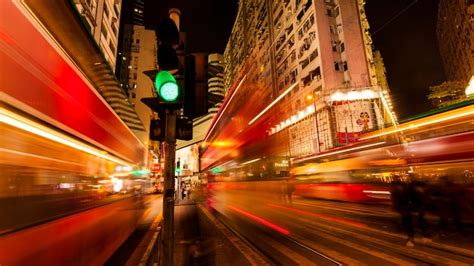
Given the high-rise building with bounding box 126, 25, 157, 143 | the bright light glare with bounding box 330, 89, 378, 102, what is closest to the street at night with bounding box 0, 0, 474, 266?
the bright light glare with bounding box 330, 89, 378, 102

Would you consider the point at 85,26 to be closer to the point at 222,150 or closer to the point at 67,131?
the point at 67,131

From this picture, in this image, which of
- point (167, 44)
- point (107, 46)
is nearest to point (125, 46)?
point (107, 46)

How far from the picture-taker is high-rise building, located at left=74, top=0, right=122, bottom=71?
25891 mm

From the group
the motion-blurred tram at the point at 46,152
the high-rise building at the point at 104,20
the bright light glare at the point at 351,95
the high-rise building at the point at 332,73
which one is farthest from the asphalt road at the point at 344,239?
the bright light glare at the point at 351,95

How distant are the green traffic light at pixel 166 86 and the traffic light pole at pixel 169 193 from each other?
0.75ft

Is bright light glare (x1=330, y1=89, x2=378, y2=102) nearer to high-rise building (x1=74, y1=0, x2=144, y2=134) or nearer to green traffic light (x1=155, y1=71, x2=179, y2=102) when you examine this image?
high-rise building (x1=74, y1=0, x2=144, y2=134)

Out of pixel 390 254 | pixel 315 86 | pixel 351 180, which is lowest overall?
pixel 390 254

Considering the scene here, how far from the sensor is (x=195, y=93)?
12.7 feet

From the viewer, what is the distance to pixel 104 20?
32.2 m

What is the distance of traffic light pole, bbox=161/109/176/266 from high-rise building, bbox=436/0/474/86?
157ft

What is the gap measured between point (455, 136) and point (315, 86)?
26390 mm

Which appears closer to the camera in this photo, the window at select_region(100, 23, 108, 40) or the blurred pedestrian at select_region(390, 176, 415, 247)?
the blurred pedestrian at select_region(390, 176, 415, 247)

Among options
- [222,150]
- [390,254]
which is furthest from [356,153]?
[390,254]

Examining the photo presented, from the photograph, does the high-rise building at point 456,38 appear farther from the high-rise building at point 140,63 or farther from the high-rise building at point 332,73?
the high-rise building at point 140,63
